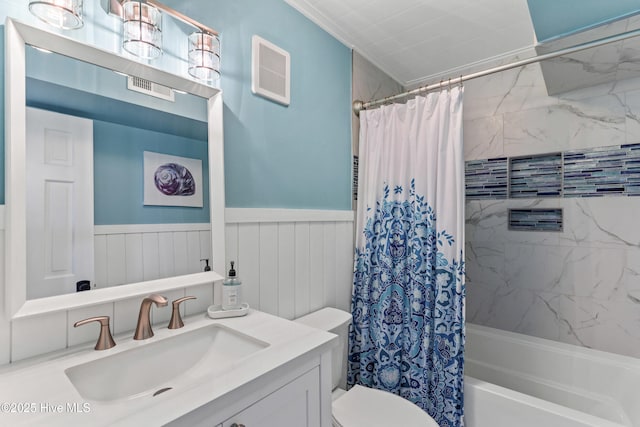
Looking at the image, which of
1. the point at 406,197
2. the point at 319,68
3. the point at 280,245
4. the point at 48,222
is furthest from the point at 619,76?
the point at 48,222

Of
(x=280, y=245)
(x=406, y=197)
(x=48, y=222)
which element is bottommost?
(x=280, y=245)

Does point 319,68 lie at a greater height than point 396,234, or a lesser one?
greater

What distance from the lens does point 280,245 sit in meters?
1.56

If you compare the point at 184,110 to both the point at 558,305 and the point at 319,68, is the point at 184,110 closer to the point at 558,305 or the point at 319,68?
the point at 319,68

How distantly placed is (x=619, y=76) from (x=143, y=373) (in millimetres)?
2771

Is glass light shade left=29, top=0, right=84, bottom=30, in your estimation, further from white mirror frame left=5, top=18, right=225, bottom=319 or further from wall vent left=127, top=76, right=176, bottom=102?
wall vent left=127, top=76, right=176, bottom=102

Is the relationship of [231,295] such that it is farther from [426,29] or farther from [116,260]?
[426,29]

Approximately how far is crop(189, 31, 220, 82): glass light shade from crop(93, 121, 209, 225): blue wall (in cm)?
27

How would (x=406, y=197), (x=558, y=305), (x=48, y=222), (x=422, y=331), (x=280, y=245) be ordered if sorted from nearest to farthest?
(x=48, y=222), (x=280, y=245), (x=422, y=331), (x=406, y=197), (x=558, y=305)

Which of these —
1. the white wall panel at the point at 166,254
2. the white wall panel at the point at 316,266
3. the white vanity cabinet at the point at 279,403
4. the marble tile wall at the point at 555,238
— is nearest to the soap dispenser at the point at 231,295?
the white wall panel at the point at 166,254

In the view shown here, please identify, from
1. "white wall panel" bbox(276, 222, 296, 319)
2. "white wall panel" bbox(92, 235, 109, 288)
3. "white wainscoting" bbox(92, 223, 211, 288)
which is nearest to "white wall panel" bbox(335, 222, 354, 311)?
"white wall panel" bbox(276, 222, 296, 319)

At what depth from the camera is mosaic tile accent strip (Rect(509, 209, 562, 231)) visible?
208cm

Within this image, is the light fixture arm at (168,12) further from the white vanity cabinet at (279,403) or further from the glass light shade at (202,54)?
the white vanity cabinet at (279,403)

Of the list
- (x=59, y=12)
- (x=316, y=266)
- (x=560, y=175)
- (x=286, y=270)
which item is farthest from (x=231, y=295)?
(x=560, y=175)
